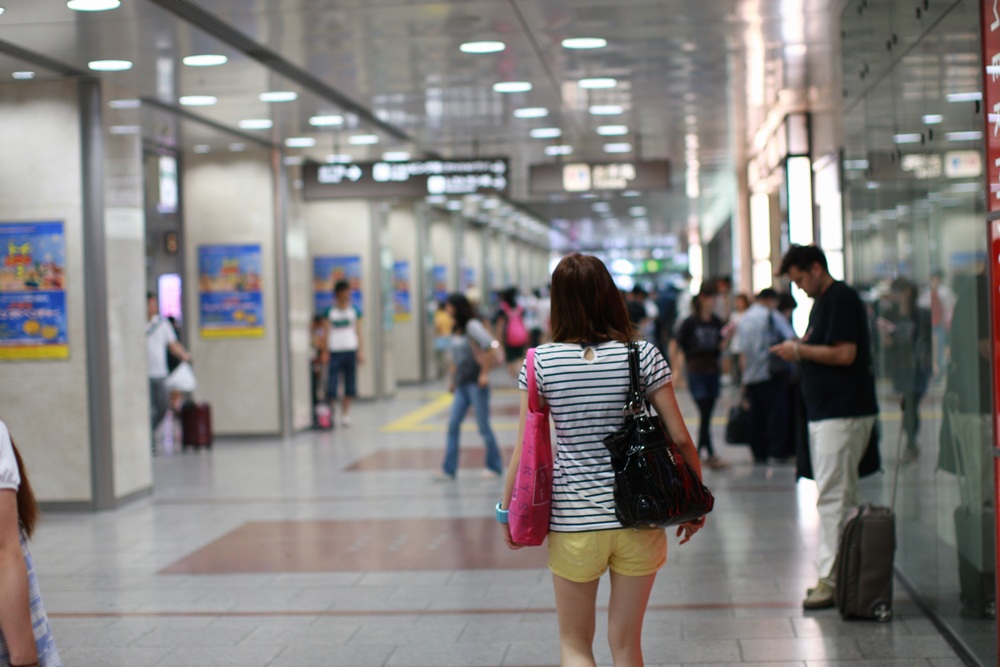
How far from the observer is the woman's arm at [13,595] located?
3.03 meters

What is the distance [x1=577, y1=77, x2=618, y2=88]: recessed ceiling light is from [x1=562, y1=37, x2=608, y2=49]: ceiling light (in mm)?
1642

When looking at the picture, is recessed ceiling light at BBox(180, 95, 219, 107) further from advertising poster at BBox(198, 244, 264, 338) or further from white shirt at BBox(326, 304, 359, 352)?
white shirt at BBox(326, 304, 359, 352)

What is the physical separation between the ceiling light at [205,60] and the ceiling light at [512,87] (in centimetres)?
294

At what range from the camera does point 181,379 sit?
13750 millimetres

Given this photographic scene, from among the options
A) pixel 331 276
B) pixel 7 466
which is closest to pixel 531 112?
pixel 331 276

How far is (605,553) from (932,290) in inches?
110

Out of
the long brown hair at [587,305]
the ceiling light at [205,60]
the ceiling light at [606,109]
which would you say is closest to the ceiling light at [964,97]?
the long brown hair at [587,305]

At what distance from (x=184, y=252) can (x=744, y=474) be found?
7.73 meters

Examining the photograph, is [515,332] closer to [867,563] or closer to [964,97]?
[867,563]

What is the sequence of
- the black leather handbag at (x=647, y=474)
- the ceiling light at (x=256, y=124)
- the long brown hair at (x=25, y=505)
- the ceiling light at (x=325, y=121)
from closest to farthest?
1. the long brown hair at (x=25, y=505)
2. the black leather handbag at (x=647, y=474)
3. the ceiling light at (x=256, y=124)
4. the ceiling light at (x=325, y=121)

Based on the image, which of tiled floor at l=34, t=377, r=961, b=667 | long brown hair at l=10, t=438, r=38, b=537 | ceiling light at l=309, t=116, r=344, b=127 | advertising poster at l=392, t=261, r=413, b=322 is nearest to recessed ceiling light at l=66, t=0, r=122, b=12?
tiled floor at l=34, t=377, r=961, b=667

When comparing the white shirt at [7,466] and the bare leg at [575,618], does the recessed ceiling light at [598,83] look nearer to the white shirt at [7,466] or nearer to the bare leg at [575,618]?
the bare leg at [575,618]

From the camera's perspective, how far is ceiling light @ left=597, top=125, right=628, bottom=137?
1535 cm

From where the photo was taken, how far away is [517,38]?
970 centimetres
